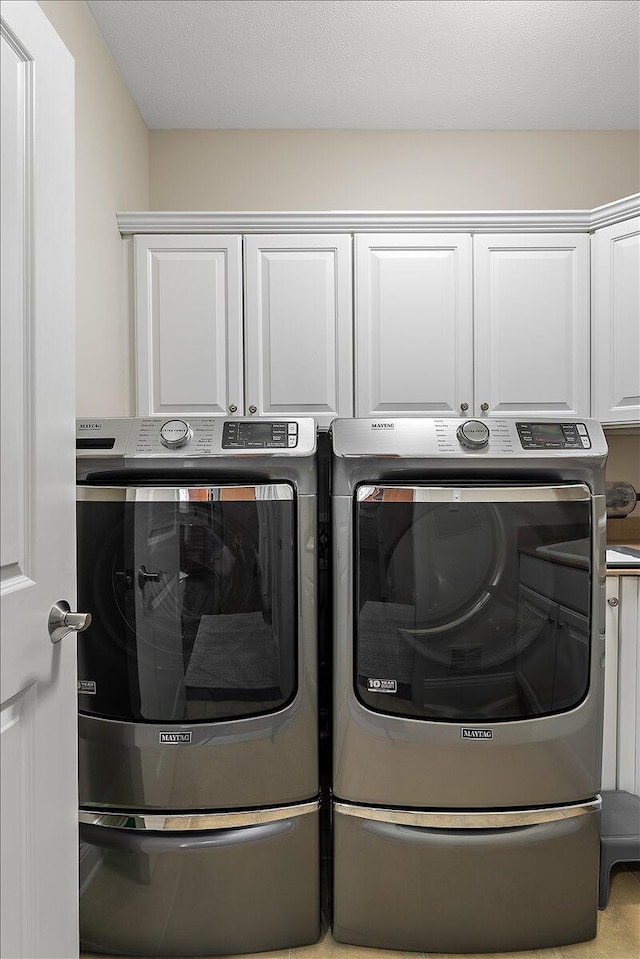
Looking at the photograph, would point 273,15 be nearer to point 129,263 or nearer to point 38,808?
point 129,263

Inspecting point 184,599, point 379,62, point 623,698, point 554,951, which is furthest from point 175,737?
point 379,62

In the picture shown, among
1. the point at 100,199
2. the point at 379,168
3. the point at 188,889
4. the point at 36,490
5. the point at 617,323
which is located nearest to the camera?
the point at 36,490

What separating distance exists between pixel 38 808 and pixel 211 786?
0.69 metres

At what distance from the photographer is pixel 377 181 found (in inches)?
104

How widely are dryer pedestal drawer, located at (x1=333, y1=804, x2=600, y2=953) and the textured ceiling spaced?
2314 millimetres

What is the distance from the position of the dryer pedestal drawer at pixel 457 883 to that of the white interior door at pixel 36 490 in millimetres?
764

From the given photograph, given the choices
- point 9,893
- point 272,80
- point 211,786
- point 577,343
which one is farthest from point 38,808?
point 272,80

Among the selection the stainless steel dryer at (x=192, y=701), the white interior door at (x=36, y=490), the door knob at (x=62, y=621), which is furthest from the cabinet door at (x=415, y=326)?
the door knob at (x=62, y=621)

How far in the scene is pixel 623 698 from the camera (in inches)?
75.5

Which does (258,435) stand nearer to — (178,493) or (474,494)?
(178,493)

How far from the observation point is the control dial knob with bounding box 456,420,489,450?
1574mm

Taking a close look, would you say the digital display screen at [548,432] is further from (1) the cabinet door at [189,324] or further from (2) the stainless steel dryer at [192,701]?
(1) the cabinet door at [189,324]

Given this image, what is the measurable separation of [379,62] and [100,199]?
1.06 meters

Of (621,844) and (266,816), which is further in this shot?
(621,844)
